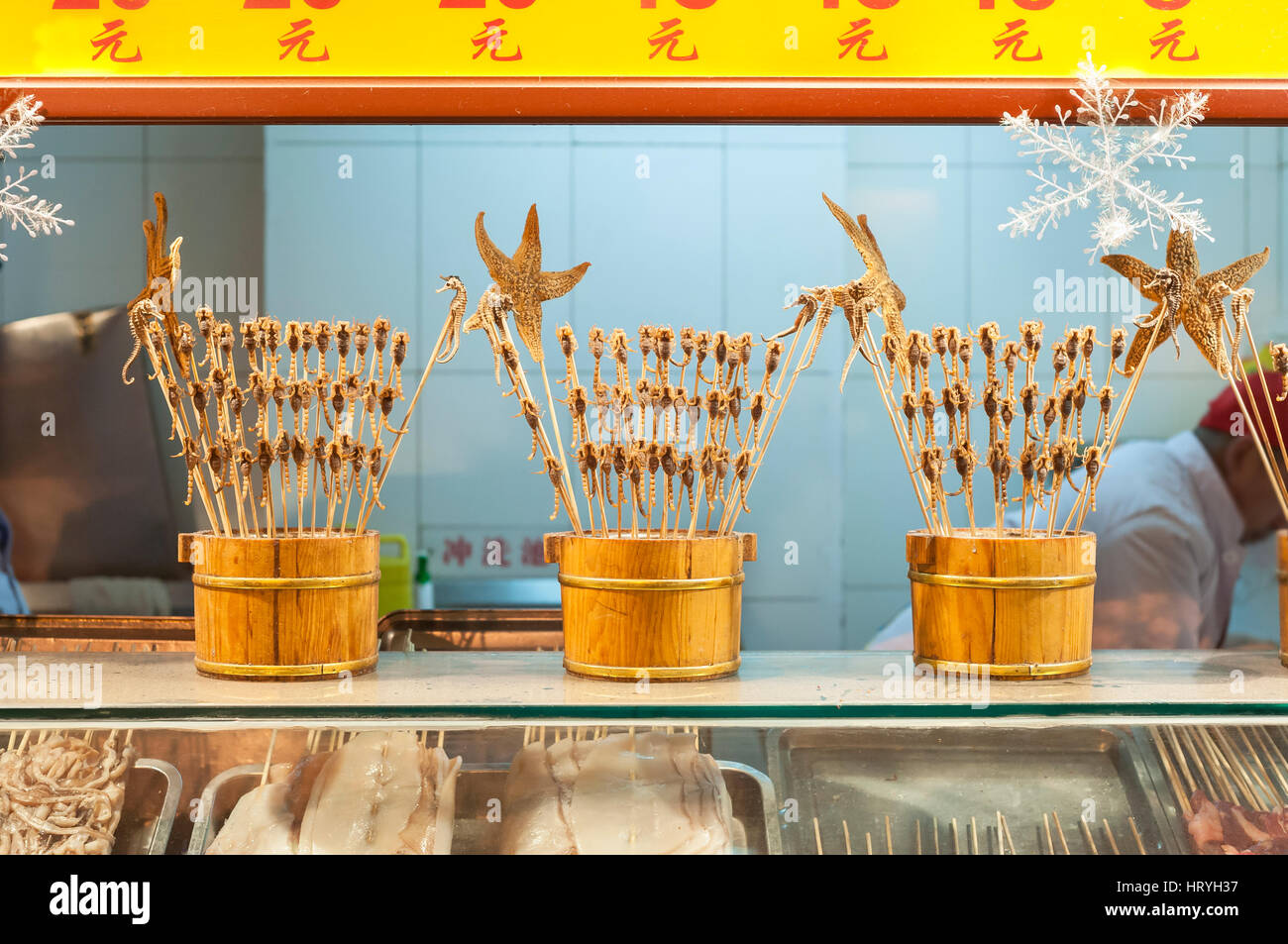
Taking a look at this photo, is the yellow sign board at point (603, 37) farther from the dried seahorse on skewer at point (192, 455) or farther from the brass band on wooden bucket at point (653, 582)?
the brass band on wooden bucket at point (653, 582)

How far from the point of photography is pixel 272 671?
1.59 meters

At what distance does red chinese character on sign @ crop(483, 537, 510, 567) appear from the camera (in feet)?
8.21

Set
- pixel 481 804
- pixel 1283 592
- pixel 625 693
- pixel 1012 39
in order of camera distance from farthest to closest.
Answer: pixel 1012 39
pixel 1283 592
pixel 481 804
pixel 625 693

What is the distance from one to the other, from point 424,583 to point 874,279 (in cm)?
130

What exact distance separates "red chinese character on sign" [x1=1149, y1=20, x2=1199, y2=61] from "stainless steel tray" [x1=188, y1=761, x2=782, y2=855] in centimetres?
137

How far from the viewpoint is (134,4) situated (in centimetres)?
181

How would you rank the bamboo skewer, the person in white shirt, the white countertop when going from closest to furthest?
the white countertop, the bamboo skewer, the person in white shirt

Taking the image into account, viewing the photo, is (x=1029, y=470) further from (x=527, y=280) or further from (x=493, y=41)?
(x=493, y=41)

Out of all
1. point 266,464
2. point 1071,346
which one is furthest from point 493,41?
point 1071,346

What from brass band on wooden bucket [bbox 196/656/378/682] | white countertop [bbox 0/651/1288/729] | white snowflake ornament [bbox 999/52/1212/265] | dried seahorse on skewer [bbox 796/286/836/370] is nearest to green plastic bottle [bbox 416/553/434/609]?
white countertop [bbox 0/651/1288/729]

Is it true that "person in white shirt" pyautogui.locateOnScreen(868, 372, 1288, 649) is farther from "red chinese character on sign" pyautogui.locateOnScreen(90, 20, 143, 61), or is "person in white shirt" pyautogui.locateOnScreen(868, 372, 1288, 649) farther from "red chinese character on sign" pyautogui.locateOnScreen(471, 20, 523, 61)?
"red chinese character on sign" pyautogui.locateOnScreen(90, 20, 143, 61)

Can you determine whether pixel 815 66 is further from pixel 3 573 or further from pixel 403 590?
pixel 3 573
